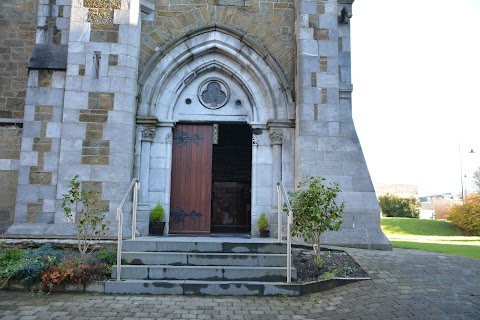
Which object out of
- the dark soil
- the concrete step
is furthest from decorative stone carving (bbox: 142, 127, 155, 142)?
the dark soil

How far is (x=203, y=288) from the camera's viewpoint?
208 inches

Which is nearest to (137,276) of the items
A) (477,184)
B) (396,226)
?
(396,226)

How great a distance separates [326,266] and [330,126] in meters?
2.96

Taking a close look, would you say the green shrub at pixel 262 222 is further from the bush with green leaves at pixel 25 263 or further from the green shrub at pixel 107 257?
the bush with green leaves at pixel 25 263

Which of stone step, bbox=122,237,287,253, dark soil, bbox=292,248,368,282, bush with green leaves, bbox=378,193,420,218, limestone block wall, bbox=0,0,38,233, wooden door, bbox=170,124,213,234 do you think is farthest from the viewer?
bush with green leaves, bbox=378,193,420,218

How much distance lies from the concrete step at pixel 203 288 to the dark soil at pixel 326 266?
1.35 ft

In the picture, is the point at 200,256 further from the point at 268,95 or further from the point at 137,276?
the point at 268,95

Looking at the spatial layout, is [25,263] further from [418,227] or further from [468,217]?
[468,217]

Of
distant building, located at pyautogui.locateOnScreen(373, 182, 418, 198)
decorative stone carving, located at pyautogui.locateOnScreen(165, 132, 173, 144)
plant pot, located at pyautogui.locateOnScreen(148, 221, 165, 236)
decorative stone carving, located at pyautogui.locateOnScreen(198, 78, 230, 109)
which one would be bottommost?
plant pot, located at pyautogui.locateOnScreen(148, 221, 165, 236)

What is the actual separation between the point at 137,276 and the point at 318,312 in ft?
8.12

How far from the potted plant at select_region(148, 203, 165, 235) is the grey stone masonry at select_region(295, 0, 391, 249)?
9.06 ft

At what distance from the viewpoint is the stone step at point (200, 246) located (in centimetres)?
606

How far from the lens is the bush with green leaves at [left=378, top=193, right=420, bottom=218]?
27062 millimetres

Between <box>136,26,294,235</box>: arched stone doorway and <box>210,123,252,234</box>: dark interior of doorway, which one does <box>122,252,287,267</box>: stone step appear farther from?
<box>210,123,252,234</box>: dark interior of doorway
